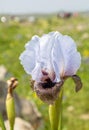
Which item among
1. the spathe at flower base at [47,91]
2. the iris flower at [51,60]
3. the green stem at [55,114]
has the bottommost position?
the green stem at [55,114]

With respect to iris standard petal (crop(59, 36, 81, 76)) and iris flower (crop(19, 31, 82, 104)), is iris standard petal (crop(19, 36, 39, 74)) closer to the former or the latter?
iris flower (crop(19, 31, 82, 104))

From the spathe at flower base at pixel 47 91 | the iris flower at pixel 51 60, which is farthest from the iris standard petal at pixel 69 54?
the spathe at flower base at pixel 47 91

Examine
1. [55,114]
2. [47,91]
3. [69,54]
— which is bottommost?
[55,114]

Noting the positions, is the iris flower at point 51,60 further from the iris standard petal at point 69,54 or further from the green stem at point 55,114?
the green stem at point 55,114

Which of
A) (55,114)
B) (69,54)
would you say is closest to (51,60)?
(69,54)

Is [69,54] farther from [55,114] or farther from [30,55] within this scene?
[55,114]

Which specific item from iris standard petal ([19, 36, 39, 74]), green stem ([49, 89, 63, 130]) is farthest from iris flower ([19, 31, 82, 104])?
green stem ([49, 89, 63, 130])

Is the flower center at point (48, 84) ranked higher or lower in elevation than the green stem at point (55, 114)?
higher

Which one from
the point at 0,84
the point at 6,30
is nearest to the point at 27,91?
the point at 0,84

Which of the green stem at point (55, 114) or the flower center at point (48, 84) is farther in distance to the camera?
the green stem at point (55, 114)
